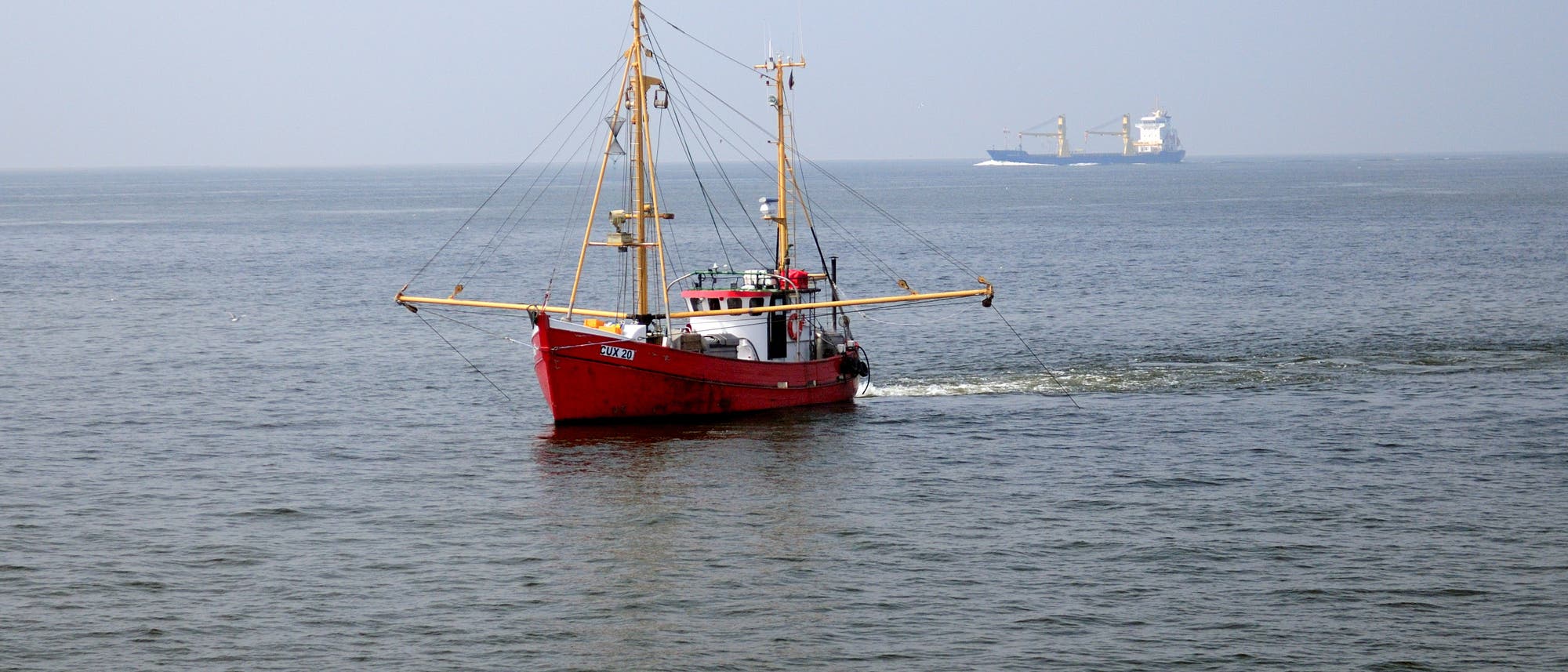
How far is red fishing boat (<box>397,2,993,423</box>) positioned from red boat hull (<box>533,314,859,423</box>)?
3 centimetres

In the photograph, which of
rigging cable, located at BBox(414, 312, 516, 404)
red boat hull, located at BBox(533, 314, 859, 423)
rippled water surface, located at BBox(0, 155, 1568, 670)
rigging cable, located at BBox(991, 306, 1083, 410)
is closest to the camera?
rippled water surface, located at BBox(0, 155, 1568, 670)

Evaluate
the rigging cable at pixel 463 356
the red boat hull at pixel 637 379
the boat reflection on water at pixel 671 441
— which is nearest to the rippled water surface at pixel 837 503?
the boat reflection on water at pixel 671 441

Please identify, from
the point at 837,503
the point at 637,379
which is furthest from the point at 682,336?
the point at 837,503

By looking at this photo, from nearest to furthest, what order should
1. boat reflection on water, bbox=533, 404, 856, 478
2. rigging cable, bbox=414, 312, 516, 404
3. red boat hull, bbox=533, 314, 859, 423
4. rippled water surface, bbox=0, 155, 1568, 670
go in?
rippled water surface, bbox=0, 155, 1568, 670 → boat reflection on water, bbox=533, 404, 856, 478 → red boat hull, bbox=533, 314, 859, 423 → rigging cable, bbox=414, 312, 516, 404

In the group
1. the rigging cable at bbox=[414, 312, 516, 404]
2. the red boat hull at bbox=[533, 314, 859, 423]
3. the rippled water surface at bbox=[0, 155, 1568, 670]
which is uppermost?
the red boat hull at bbox=[533, 314, 859, 423]

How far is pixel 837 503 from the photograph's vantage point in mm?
35312

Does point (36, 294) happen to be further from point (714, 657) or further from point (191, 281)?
point (714, 657)

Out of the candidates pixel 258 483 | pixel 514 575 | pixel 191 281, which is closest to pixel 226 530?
pixel 258 483

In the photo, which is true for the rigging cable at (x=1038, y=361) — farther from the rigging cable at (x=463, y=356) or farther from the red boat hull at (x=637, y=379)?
the rigging cable at (x=463, y=356)

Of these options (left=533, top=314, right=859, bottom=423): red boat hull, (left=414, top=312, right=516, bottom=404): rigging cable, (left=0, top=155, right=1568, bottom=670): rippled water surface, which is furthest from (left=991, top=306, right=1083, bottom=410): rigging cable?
(left=414, top=312, right=516, bottom=404): rigging cable

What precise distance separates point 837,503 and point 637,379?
33.8ft

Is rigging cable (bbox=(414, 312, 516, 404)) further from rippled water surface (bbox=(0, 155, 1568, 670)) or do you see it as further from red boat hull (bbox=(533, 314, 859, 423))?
red boat hull (bbox=(533, 314, 859, 423))

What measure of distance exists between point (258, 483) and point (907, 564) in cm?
1648

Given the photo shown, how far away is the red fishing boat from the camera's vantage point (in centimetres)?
4331
